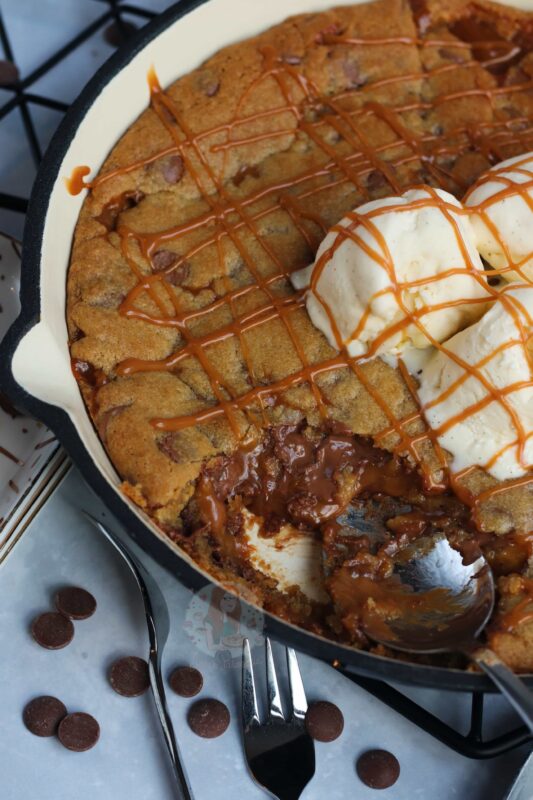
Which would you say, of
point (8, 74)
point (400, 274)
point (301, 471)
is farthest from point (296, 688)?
point (8, 74)

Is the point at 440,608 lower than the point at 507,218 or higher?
lower

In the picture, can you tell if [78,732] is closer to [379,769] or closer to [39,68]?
[379,769]

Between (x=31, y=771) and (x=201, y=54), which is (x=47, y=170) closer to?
(x=201, y=54)

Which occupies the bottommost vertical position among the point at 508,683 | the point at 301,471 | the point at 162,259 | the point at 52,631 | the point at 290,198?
the point at 52,631

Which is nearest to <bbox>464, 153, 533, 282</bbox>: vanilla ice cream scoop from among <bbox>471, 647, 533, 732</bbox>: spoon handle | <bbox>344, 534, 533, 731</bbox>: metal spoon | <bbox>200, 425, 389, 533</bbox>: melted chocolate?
<bbox>200, 425, 389, 533</bbox>: melted chocolate

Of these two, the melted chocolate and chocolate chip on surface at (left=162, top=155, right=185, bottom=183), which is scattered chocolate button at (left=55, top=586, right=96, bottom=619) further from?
chocolate chip on surface at (left=162, top=155, right=185, bottom=183)

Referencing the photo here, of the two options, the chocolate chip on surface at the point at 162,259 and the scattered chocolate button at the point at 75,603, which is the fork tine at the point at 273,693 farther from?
the chocolate chip on surface at the point at 162,259

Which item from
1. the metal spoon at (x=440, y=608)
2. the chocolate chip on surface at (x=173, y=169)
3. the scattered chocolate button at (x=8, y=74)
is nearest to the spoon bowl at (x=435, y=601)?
the metal spoon at (x=440, y=608)
